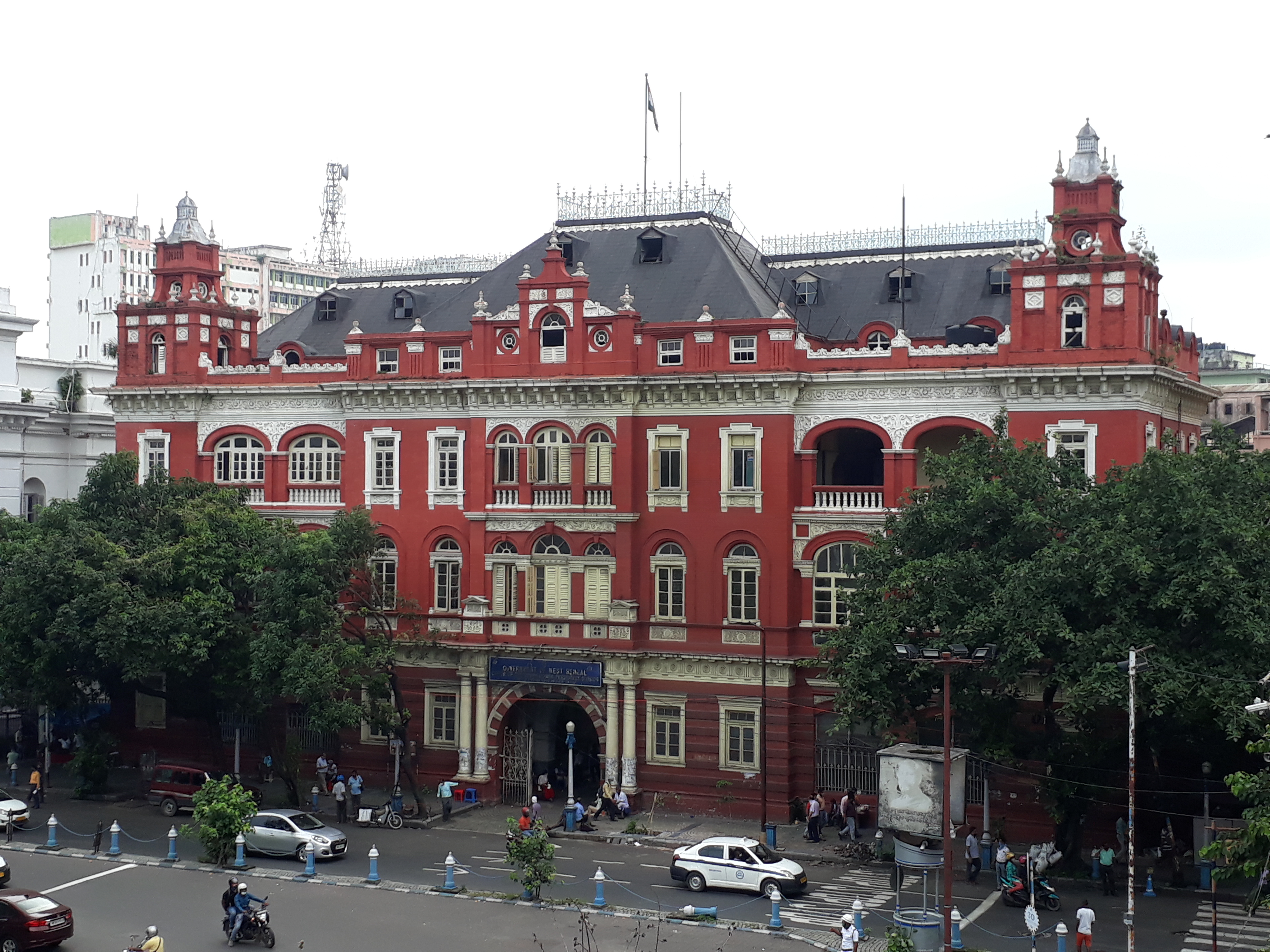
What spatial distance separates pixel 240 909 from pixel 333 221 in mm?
116690

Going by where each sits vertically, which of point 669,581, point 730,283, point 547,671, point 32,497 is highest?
point 730,283

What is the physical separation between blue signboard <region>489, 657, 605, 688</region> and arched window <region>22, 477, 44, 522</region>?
2850 cm

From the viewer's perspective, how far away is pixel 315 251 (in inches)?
6127

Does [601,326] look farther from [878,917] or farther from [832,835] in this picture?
[878,917]

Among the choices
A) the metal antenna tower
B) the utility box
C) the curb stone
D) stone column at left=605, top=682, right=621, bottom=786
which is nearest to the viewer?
the utility box

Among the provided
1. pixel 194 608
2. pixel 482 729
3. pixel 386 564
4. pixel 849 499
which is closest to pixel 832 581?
pixel 849 499

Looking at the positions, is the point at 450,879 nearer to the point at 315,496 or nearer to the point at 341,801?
the point at 341,801

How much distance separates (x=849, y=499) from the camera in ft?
158

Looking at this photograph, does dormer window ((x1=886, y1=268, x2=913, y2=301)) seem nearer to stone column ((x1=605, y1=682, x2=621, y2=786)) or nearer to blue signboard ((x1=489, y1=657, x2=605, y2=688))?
blue signboard ((x1=489, y1=657, x2=605, y2=688))

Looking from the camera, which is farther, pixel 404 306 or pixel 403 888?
pixel 404 306

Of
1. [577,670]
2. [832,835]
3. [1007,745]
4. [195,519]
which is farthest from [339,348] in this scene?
[1007,745]

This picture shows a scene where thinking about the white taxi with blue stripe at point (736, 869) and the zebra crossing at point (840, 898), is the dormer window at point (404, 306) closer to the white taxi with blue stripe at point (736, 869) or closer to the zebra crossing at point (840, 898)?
the white taxi with blue stripe at point (736, 869)

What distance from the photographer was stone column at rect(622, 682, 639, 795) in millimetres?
49031

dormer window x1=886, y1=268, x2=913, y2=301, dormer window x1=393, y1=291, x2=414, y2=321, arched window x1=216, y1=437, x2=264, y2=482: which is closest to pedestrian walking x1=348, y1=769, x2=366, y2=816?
arched window x1=216, y1=437, x2=264, y2=482
